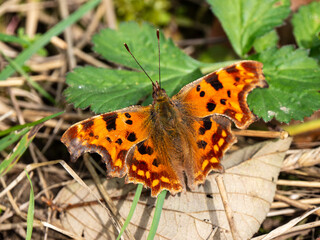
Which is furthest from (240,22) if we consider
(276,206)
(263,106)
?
(276,206)

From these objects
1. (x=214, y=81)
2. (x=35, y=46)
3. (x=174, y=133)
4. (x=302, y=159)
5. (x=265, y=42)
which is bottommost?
(x=302, y=159)

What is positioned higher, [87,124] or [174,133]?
[87,124]

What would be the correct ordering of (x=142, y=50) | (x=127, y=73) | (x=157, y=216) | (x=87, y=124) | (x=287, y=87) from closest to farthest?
(x=157, y=216)
(x=87, y=124)
(x=287, y=87)
(x=127, y=73)
(x=142, y=50)

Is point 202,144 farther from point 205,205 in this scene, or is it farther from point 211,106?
point 205,205

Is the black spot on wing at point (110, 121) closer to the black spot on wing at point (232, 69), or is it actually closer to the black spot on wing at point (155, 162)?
the black spot on wing at point (155, 162)

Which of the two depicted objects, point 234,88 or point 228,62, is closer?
point 234,88

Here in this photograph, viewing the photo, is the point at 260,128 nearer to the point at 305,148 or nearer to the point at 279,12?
the point at 305,148

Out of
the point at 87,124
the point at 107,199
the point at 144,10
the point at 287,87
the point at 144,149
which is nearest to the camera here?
the point at 87,124

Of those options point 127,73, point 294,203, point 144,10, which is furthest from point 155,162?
point 144,10
